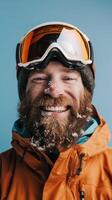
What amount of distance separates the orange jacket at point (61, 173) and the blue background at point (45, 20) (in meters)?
0.38

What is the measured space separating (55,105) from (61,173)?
174 mm

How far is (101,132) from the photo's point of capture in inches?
41.8

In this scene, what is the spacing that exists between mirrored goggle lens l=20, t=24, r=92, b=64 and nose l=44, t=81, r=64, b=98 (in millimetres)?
76

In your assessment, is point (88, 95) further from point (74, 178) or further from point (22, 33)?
point (22, 33)

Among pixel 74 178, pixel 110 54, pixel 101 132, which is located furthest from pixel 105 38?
pixel 74 178

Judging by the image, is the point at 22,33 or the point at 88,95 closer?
the point at 88,95

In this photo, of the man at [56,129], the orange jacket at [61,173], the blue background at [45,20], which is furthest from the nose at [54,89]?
the blue background at [45,20]

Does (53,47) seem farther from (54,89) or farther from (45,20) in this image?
(45,20)

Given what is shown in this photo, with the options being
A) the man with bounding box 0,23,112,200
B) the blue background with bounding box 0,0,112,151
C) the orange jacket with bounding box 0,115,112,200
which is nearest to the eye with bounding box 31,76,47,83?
the man with bounding box 0,23,112,200

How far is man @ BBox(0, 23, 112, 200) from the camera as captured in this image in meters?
0.99

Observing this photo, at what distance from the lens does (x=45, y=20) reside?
4.99 ft

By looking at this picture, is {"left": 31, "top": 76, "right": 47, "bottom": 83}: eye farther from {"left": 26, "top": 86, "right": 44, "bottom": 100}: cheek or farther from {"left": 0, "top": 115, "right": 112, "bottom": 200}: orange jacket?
{"left": 0, "top": 115, "right": 112, "bottom": 200}: orange jacket

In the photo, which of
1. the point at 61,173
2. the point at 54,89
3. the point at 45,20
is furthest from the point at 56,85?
the point at 45,20

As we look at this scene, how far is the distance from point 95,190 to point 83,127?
0.59ft
